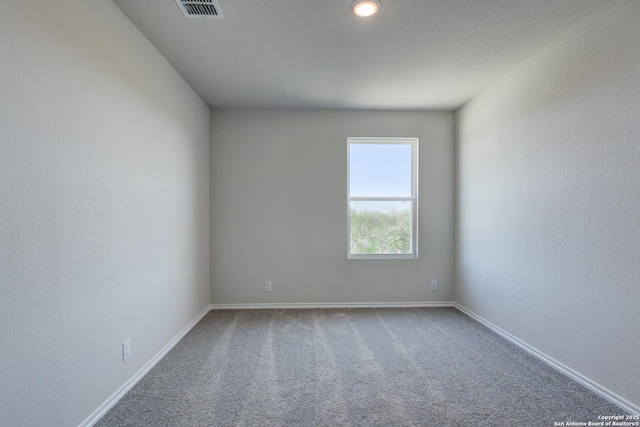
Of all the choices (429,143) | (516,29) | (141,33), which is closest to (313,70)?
(141,33)

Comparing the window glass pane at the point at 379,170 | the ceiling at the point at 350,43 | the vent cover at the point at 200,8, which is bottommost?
the window glass pane at the point at 379,170

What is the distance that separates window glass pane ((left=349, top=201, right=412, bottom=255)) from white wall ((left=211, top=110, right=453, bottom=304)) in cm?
15

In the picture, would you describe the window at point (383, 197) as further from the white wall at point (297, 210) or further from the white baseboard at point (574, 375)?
the white baseboard at point (574, 375)

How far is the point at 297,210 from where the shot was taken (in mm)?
3875

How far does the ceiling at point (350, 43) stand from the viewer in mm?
1986

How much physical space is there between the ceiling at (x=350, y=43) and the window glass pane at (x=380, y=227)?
4.49 ft

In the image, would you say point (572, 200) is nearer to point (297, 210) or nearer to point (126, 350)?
point (297, 210)

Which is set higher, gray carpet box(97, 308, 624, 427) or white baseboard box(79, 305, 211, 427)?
white baseboard box(79, 305, 211, 427)

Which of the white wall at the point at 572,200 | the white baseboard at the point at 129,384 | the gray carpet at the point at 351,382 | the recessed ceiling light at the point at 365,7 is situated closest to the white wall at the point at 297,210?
the gray carpet at the point at 351,382

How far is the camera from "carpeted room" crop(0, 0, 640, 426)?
1520 mm

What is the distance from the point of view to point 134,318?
2.16 m

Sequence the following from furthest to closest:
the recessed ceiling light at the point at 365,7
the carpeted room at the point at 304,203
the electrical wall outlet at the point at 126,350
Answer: the electrical wall outlet at the point at 126,350 < the recessed ceiling light at the point at 365,7 < the carpeted room at the point at 304,203

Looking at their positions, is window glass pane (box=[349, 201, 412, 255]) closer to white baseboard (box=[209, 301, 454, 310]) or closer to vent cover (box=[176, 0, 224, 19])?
white baseboard (box=[209, 301, 454, 310])

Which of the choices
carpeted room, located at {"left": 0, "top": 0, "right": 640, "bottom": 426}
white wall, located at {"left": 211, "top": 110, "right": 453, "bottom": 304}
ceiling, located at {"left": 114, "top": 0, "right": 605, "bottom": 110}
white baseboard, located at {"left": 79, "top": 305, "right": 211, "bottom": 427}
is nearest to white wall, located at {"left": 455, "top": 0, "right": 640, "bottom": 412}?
carpeted room, located at {"left": 0, "top": 0, "right": 640, "bottom": 426}
